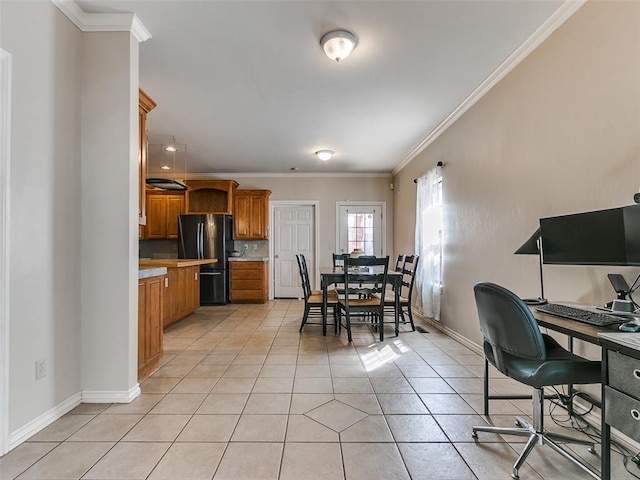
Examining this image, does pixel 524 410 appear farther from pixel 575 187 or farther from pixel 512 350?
pixel 575 187

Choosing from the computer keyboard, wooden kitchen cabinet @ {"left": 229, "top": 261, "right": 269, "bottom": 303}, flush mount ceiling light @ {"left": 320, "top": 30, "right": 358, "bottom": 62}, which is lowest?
wooden kitchen cabinet @ {"left": 229, "top": 261, "right": 269, "bottom": 303}

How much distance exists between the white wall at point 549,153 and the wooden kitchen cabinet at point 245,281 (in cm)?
368

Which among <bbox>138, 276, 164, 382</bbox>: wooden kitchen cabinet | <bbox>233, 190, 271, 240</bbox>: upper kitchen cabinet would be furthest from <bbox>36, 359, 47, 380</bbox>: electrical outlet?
<bbox>233, 190, 271, 240</bbox>: upper kitchen cabinet

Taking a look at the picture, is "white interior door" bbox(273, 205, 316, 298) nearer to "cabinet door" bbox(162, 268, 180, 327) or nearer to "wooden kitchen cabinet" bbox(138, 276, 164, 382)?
"cabinet door" bbox(162, 268, 180, 327)

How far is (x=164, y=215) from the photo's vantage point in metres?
6.64

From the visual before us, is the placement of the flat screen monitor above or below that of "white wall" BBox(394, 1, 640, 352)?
below

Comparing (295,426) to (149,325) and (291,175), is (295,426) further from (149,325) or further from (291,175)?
(291,175)

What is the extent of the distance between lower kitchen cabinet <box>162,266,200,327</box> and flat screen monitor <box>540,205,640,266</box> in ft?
13.4

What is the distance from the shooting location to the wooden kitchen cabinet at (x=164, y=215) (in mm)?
6609

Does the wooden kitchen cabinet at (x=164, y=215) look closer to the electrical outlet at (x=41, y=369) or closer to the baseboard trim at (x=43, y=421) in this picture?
the baseboard trim at (x=43, y=421)

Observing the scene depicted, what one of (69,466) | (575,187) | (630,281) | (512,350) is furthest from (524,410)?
(69,466)

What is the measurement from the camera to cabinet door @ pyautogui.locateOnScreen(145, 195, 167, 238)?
6613 millimetres

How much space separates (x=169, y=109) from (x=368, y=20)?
2.55 m

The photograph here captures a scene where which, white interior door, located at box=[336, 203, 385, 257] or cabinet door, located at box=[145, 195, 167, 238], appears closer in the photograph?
cabinet door, located at box=[145, 195, 167, 238]
